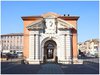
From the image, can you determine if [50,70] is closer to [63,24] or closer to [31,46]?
[31,46]

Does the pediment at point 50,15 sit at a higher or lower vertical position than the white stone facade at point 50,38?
higher

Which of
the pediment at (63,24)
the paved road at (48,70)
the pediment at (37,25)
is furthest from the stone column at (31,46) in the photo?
the paved road at (48,70)

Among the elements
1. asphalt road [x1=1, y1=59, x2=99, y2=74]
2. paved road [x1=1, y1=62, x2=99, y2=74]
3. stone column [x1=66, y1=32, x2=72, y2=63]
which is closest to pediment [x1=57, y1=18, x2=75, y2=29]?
stone column [x1=66, y1=32, x2=72, y2=63]

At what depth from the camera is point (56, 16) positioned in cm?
5494

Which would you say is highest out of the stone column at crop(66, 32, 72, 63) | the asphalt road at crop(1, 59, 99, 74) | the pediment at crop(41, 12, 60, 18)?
the pediment at crop(41, 12, 60, 18)

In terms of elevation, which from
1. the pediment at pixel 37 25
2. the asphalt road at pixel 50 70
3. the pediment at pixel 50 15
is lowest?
the asphalt road at pixel 50 70

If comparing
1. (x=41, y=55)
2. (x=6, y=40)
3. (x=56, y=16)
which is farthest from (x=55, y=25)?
(x=6, y=40)

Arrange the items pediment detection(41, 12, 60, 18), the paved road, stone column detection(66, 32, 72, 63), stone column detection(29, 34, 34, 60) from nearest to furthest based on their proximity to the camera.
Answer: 1. the paved road
2. stone column detection(66, 32, 72, 63)
3. stone column detection(29, 34, 34, 60)
4. pediment detection(41, 12, 60, 18)

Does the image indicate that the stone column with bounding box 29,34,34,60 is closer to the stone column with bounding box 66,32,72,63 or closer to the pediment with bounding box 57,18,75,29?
the pediment with bounding box 57,18,75,29

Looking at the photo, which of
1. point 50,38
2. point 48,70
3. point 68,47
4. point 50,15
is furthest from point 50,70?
point 50,15

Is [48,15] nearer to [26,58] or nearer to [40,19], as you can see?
[40,19]

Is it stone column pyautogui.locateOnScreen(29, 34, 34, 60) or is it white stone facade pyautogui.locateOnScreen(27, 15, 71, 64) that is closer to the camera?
white stone facade pyautogui.locateOnScreen(27, 15, 71, 64)

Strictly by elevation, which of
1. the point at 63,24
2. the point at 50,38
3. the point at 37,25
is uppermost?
the point at 63,24

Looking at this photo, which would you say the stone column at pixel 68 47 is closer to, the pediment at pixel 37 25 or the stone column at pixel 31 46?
the pediment at pixel 37 25
